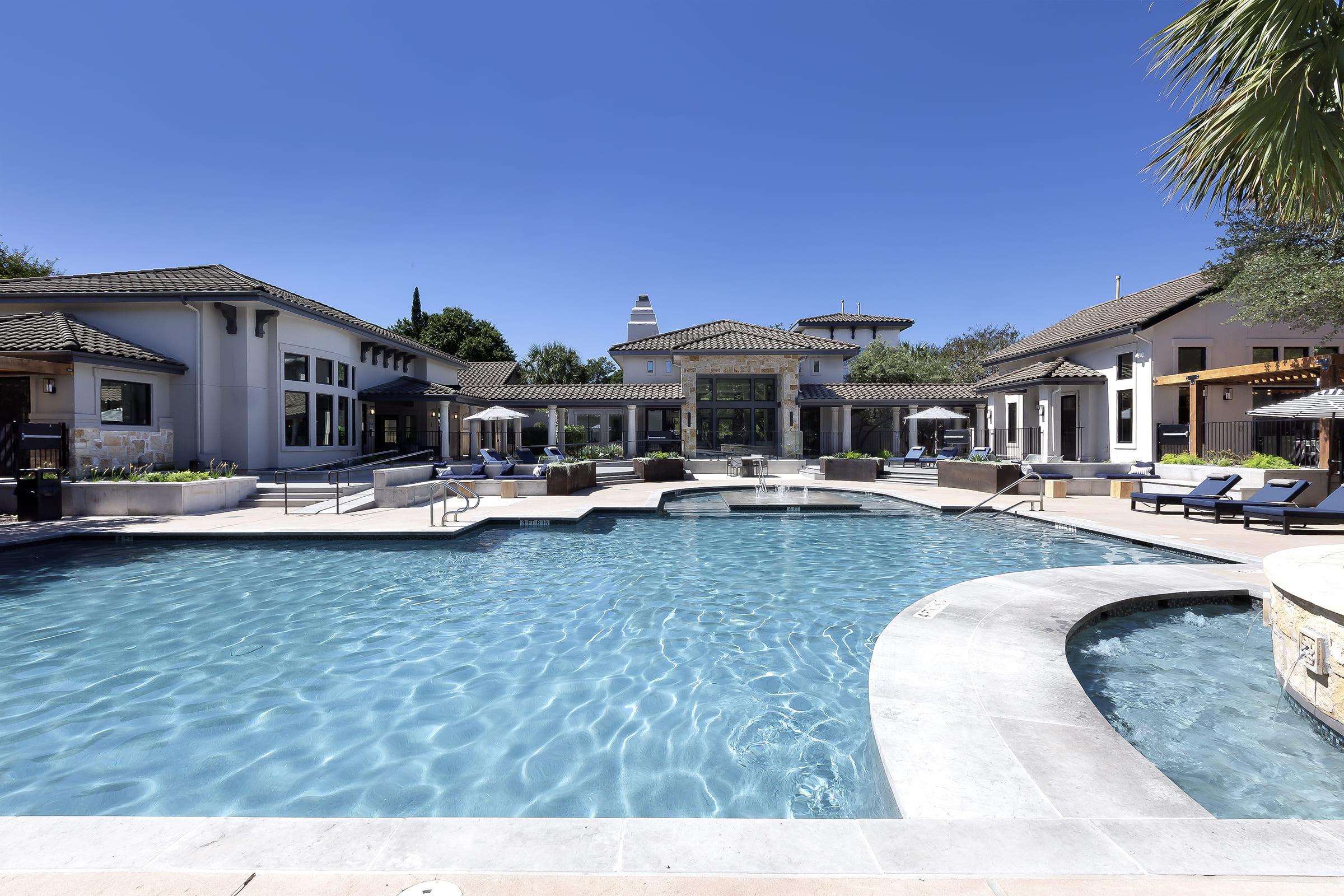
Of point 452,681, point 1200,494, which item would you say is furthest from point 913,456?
point 452,681

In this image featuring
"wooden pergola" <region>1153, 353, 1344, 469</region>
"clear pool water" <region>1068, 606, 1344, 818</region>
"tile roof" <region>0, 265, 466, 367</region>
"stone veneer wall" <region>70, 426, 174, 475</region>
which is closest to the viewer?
"clear pool water" <region>1068, 606, 1344, 818</region>

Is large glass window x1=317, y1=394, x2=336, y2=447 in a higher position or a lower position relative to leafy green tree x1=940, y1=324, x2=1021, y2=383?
lower

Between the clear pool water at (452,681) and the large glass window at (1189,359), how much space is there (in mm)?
14205

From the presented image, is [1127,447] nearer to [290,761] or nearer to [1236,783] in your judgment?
[1236,783]

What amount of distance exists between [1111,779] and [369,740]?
449cm

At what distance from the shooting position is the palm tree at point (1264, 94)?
167 inches

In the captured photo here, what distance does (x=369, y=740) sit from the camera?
162 inches

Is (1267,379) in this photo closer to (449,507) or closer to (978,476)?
(978,476)

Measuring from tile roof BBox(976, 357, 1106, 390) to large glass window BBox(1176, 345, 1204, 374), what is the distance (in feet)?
7.81

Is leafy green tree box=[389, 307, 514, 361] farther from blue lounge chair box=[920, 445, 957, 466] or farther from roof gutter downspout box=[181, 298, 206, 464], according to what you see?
blue lounge chair box=[920, 445, 957, 466]

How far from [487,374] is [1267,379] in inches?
1229

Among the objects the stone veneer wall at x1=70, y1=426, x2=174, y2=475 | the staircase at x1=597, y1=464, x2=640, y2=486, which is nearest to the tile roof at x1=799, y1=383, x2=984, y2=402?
the staircase at x1=597, y1=464, x2=640, y2=486

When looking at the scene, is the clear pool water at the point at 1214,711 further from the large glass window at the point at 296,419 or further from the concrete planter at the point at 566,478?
the large glass window at the point at 296,419

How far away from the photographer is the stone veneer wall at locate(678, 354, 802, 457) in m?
26.7
